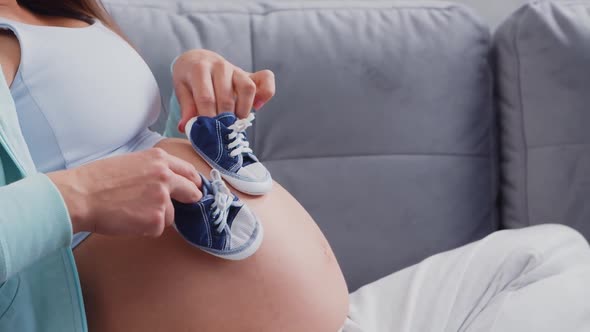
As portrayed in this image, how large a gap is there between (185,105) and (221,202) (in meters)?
0.20

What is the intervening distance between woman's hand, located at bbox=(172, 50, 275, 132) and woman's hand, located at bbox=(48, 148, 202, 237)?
0.23 m

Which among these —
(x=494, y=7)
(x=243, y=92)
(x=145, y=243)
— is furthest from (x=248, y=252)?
(x=494, y=7)

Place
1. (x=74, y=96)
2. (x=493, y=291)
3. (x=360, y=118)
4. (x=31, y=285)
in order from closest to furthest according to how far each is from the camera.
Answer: (x=31, y=285) < (x=74, y=96) < (x=493, y=291) < (x=360, y=118)

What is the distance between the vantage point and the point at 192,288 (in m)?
0.81

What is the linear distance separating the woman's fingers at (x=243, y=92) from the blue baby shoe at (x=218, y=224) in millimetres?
130

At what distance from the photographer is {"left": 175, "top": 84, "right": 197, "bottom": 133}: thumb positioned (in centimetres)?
93

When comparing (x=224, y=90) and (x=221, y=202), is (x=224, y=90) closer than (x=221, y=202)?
No

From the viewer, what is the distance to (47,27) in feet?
3.03

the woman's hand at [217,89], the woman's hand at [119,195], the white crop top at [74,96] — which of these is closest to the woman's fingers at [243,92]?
the woman's hand at [217,89]

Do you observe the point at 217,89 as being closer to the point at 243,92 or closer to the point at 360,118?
the point at 243,92

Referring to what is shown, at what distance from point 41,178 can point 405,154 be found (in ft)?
2.74

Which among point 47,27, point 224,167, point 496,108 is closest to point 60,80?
point 47,27

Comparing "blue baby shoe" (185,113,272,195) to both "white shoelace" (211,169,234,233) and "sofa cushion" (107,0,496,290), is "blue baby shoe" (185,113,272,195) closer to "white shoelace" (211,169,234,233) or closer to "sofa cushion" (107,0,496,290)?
"white shoelace" (211,169,234,233)

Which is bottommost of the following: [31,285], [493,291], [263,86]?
[493,291]
